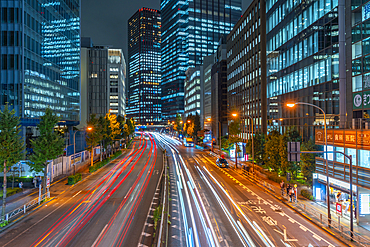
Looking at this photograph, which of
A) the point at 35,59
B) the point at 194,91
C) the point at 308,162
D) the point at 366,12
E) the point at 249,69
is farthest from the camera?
the point at 194,91

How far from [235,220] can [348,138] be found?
38.9 ft

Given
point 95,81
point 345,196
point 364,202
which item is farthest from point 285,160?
point 95,81

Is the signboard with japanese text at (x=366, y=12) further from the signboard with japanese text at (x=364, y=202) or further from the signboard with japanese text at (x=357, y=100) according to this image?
the signboard with japanese text at (x=364, y=202)

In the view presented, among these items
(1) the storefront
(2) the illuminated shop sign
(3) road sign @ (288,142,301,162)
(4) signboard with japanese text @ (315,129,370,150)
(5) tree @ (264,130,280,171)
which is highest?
(4) signboard with japanese text @ (315,129,370,150)

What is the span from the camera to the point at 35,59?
175 feet

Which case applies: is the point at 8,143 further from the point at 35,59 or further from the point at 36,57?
the point at 36,57

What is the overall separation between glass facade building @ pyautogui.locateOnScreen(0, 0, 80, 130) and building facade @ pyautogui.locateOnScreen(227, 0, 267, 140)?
46.6 metres

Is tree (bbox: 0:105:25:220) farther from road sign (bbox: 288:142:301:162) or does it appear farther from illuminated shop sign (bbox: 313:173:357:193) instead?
illuminated shop sign (bbox: 313:173:357:193)

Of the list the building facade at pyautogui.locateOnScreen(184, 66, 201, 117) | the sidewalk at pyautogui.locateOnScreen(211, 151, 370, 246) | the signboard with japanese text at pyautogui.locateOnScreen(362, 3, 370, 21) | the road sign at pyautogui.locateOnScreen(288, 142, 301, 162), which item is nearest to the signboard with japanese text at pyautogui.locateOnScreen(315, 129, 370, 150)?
the road sign at pyautogui.locateOnScreen(288, 142, 301, 162)

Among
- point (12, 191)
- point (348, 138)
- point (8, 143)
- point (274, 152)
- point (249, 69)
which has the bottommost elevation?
point (12, 191)

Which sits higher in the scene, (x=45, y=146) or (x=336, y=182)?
(x=45, y=146)

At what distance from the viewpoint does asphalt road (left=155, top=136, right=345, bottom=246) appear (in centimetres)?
1661

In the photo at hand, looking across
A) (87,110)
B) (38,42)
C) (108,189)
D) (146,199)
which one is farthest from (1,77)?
(87,110)

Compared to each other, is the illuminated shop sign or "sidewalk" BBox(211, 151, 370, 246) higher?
the illuminated shop sign
